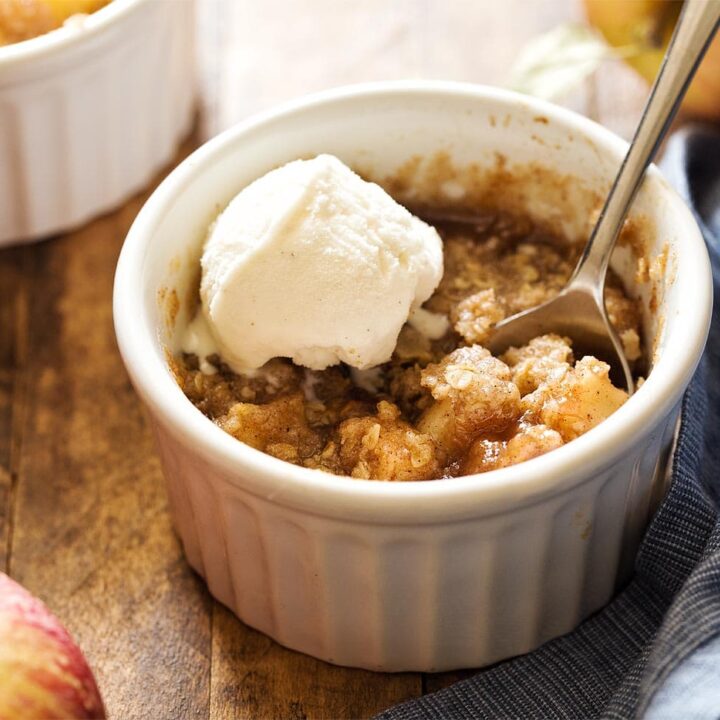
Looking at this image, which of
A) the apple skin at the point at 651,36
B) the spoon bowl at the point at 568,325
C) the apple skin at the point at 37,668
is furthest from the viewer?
the apple skin at the point at 651,36

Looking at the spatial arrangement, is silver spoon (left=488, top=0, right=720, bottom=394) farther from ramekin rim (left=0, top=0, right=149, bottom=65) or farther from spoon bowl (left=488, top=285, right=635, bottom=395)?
ramekin rim (left=0, top=0, right=149, bottom=65)

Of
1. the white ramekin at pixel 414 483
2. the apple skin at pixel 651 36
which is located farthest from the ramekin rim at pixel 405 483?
the apple skin at pixel 651 36

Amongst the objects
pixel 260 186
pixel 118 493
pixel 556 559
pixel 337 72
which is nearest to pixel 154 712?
pixel 118 493

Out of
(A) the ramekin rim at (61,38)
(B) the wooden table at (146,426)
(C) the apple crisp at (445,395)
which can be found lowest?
(B) the wooden table at (146,426)

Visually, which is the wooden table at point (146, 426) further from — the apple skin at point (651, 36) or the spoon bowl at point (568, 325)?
the spoon bowl at point (568, 325)

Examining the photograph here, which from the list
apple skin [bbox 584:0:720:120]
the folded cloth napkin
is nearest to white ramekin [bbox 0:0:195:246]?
apple skin [bbox 584:0:720:120]

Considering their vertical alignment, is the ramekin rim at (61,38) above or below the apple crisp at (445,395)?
above

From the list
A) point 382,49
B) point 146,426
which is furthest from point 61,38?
point 382,49

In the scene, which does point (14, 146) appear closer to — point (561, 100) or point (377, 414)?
point (377, 414)
